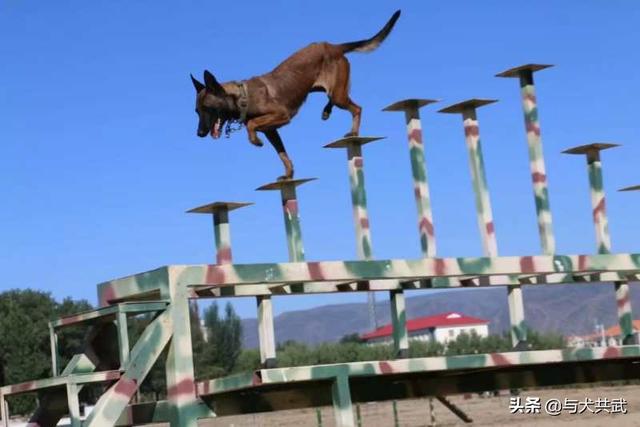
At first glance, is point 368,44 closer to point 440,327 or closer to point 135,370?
point 135,370

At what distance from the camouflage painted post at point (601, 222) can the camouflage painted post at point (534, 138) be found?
45cm

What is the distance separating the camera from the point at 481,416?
38062 mm

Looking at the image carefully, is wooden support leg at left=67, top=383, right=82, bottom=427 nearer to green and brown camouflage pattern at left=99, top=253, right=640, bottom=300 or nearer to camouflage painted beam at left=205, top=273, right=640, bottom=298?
green and brown camouflage pattern at left=99, top=253, right=640, bottom=300

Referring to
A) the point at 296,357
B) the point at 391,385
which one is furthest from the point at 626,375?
the point at 296,357

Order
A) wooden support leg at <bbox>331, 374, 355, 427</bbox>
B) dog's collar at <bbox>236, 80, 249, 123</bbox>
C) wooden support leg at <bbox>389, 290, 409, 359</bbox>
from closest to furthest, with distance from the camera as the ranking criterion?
wooden support leg at <bbox>331, 374, 355, 427</bbox>, dog's collar at <bbox>236, 80, 249, 123</bbox>, wooden support leg at <bbox>389, 290, 409, 359</bbox>

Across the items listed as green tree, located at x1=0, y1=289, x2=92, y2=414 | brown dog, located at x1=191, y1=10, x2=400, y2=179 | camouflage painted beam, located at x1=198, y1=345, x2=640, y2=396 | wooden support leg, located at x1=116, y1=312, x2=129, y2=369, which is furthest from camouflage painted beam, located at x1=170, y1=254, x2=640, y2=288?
green tree, located at x1=0, y1=289, x2=92, y2=414

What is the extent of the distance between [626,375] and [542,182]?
8.60ft

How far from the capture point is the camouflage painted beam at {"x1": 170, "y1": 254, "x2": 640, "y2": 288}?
37.0ft

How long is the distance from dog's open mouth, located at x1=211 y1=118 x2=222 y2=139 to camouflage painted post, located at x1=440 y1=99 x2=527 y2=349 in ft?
8.71

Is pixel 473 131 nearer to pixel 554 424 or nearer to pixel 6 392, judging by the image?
pixel 6 392

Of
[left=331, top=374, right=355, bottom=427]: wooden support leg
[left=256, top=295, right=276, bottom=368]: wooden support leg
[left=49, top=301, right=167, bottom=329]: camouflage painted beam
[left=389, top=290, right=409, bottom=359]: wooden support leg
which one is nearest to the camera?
[left=49, top=301, right=167, bottom=329]: camouflage painted beam

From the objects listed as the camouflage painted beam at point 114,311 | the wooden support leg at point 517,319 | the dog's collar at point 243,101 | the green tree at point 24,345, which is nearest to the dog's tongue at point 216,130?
the dog's collar at point 243,101

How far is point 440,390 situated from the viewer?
44.7 feet

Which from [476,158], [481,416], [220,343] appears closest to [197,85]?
[476,158]
